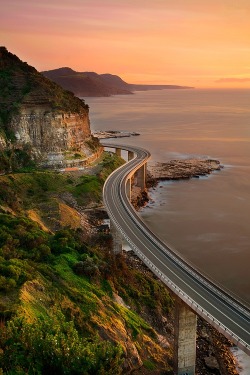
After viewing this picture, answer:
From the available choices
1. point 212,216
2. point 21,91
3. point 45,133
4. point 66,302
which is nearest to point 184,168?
point 212,216

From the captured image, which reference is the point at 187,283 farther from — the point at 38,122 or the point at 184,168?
the point at 184,168

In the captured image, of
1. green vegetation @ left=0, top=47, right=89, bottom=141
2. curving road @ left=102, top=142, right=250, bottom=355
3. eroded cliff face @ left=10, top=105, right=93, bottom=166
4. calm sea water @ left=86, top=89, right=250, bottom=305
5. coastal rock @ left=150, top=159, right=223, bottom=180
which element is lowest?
calm sea water @ left=86, top=89, right=250, bottom=305

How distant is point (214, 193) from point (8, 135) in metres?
48.7

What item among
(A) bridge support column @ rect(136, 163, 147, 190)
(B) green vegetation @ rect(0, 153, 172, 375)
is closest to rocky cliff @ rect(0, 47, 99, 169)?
(A) bridge support column @ rect(136, 163, 147, 190)

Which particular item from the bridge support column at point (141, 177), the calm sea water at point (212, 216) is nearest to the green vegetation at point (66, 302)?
the calm sea water at point (212, 216)

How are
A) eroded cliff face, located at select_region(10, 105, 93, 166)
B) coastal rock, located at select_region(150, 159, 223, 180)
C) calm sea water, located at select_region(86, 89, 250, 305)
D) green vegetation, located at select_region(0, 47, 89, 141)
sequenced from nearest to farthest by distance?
1. calm sea water, located at select_region(86, 89, 250, 305)
2. eroded cliff face, located at select_region(10, 105, 93, 166)
3. green vegetation, located at select_region(0, 47, 89, 141)
4. coastal rock, located at select_region(150, 159, 223, 180)

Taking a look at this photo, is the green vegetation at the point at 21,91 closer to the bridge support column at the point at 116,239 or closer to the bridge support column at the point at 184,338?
the bridge support column at the point at 116,239

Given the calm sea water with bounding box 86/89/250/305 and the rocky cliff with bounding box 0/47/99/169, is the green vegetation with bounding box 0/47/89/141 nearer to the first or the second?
the rocky cliff with bounding box 0/47/99/169

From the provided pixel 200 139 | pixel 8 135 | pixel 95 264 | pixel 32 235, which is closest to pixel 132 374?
pixel 95 264

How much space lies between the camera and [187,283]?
3853 cm

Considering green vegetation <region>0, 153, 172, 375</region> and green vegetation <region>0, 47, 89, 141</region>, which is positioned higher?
green vegetation <region>0, 47, 89, 141</region>

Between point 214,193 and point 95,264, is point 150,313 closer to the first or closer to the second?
point 95,264

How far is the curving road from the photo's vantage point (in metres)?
32.2

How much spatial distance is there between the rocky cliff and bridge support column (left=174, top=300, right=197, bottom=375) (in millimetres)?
59175
